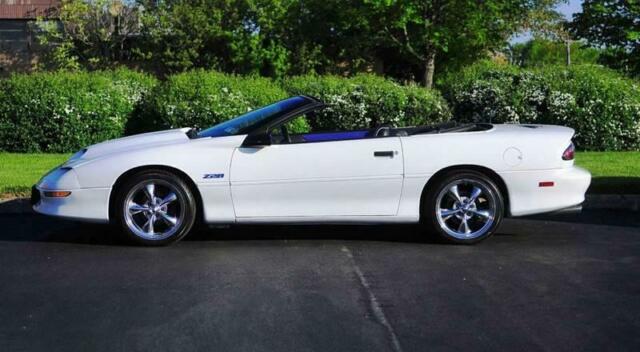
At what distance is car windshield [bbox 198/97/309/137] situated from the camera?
725cm

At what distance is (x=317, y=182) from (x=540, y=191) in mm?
1903

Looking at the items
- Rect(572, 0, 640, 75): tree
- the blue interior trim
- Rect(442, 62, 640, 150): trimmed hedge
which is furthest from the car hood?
Rect(442, 62, 640, 150): trimmed hedge

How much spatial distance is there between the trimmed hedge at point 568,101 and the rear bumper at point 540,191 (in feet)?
25.0

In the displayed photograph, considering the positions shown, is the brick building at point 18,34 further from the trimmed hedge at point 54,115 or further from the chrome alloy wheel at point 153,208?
the chrome alloy wheel at point 153,208

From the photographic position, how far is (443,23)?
22.8m

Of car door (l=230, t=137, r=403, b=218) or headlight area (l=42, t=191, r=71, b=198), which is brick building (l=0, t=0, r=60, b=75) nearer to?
headlight area (l=42, t=191, r=71, b=198)

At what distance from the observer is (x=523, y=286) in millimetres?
5770

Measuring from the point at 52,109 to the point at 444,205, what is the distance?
952 cm

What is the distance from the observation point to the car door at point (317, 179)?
6.97 metres

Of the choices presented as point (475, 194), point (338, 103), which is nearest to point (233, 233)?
point (475, 194)

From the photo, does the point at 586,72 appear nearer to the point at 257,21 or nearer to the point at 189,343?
the point at 189,343

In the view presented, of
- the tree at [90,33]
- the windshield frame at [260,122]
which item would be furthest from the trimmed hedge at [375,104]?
the tree at [90,33]

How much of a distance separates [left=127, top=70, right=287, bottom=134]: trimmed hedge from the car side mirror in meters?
7.24

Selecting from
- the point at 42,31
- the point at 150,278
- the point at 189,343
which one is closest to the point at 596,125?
the point at 150,278
